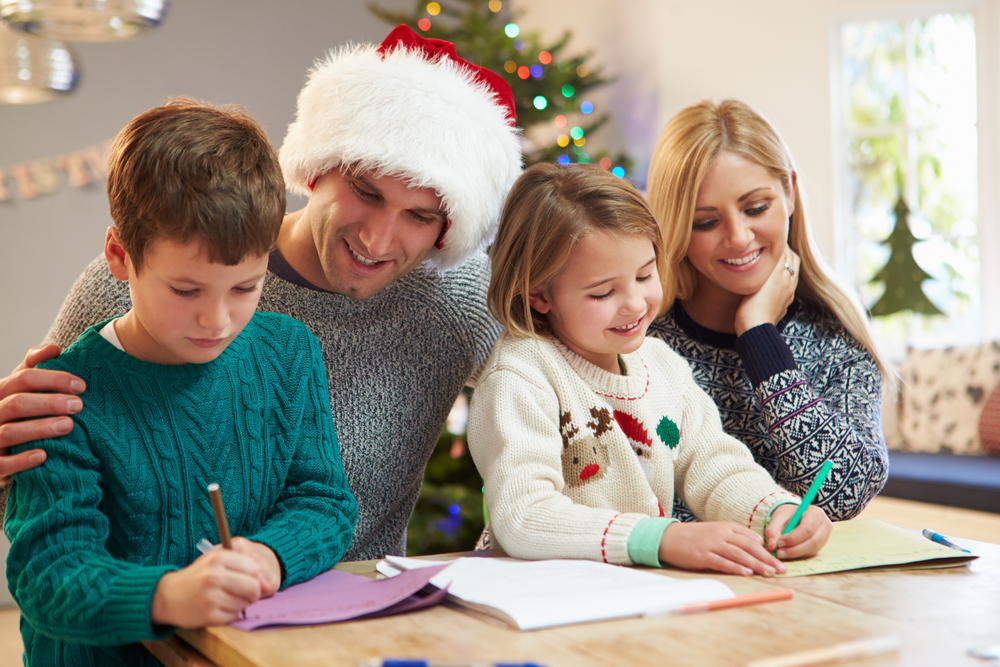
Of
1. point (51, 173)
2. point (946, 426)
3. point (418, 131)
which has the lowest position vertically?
point (946, 426)

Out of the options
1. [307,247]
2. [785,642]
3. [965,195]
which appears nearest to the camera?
[785,642]

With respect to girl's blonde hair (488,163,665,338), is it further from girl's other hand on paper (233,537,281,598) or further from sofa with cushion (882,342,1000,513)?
sofa with cushion (882,342,1000,513)

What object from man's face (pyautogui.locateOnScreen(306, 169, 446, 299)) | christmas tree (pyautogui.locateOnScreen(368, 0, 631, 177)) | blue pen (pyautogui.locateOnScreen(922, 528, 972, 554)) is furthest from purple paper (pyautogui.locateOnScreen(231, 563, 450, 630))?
christmas tree (pyautogui.locateOnScreen(368, 0, 631, 177))

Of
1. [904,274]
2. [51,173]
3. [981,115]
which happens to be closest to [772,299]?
[904,274]

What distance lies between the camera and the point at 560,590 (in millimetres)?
889

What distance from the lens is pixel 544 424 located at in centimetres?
116

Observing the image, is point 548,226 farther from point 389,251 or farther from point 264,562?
point 264,562

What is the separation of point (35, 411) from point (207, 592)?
0.30 m

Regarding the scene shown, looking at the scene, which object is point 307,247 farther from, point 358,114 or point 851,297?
point 851,297

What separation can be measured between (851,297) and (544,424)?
29.6 inches

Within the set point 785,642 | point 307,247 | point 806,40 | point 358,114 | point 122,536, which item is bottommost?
point 122,536

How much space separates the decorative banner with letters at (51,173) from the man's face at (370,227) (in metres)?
2.87

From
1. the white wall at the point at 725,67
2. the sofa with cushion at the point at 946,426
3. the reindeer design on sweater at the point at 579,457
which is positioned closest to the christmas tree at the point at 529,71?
the white wall at the point at 725,67

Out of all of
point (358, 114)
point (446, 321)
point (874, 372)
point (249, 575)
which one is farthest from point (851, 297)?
point (249, 575)
